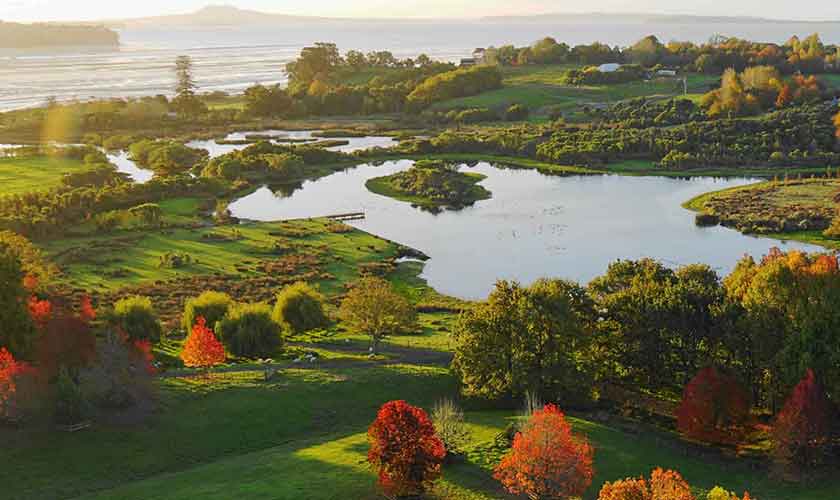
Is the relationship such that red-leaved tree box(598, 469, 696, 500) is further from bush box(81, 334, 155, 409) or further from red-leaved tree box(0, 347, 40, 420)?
red-leaved tree box(0, 347, 40, 420)

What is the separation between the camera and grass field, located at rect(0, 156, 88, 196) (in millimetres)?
132875

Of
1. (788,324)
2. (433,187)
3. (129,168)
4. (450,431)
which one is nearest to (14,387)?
(450,431)

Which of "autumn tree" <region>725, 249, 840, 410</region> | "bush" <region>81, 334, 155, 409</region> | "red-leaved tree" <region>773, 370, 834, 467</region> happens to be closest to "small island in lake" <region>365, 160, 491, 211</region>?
"autumn tree" <region>725, 249, 840, 410</region>

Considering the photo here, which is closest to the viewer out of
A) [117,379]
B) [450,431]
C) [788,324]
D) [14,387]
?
[450,431]

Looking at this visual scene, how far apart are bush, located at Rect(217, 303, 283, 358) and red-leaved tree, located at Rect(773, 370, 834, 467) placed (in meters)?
36.3

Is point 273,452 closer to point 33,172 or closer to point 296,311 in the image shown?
point 296,311

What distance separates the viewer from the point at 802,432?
4362 centimetres

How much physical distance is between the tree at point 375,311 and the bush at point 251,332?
228 inches

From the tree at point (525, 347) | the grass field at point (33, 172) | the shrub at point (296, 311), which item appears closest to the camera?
the tree at point (525, 347)

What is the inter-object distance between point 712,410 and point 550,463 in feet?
47.2

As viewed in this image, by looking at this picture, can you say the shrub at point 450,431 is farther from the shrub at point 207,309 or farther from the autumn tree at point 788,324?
the shrub at point 207,309

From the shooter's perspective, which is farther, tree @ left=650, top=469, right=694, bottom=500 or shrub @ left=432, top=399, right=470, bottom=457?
shrub @ left=432, top=399, right=470, bottom=457

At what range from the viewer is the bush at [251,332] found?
6369 centimetres

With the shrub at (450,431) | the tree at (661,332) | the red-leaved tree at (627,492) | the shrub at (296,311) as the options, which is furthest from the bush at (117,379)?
the tree at (661,332)
